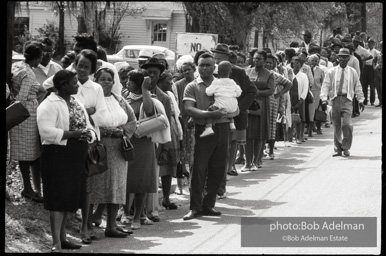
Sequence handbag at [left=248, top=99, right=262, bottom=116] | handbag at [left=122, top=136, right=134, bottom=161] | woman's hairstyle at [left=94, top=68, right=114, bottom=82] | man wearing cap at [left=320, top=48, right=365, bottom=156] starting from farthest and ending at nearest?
man wearing cap at [left=320, top=48, right=365, bottom=156], handbag at [left=248, top=99, right=262, bottom=116], woman's hairstyle at [left=94, top=68, right=114, bottom=82], handbag at [left=122, top=136, right=134, bottom=161]

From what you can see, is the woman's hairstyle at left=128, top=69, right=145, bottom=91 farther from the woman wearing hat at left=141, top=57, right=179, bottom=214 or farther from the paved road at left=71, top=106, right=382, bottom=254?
the paved road at left=71, top=106, right=382, bottom=254

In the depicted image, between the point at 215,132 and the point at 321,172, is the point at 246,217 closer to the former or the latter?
the point at 215,132

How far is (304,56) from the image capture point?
2067cm

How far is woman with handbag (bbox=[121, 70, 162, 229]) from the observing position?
35.6 feet

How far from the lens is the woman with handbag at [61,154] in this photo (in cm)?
910

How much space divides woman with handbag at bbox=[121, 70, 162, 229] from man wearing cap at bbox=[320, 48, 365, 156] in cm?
718

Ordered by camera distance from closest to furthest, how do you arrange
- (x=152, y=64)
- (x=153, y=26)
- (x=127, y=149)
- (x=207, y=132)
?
(x=127, y=149) < (x=152, y=64) < (x=207, y=132) < (x=153, y=26)

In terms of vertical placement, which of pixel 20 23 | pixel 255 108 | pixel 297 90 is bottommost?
pixel 255 108

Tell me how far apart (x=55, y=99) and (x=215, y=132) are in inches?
120

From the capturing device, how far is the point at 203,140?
11.7 meters

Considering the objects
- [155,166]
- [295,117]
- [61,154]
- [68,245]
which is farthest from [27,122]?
[295,117]

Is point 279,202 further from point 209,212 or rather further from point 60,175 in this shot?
point 60,175

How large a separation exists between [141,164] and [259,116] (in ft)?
18.6

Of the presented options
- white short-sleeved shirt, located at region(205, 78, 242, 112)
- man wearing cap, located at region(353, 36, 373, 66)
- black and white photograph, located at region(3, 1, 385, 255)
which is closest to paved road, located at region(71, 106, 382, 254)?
black and white photograph, located at region(3, 1, 385, 255)
